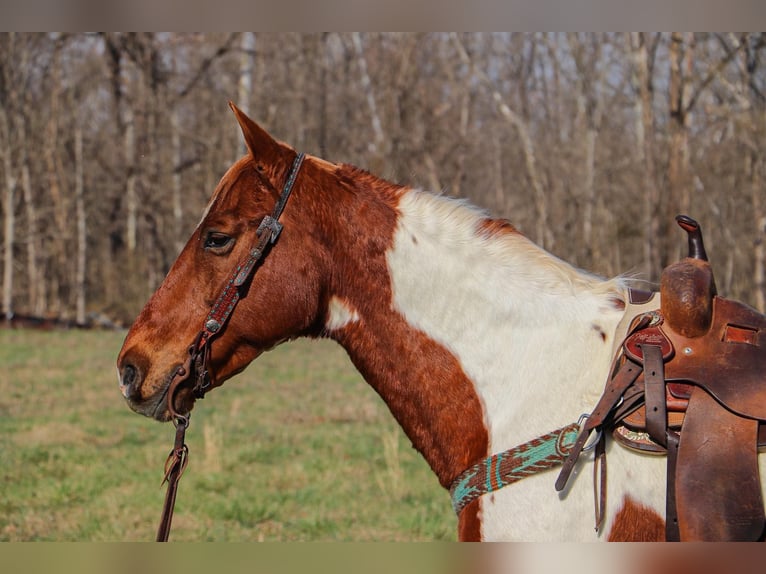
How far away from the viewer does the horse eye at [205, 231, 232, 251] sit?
2433mm

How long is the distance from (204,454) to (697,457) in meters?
6.23

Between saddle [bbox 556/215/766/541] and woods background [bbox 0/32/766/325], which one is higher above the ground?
woods background [bbox 0/32/766/325]

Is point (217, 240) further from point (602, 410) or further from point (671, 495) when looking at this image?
point (671, 495)

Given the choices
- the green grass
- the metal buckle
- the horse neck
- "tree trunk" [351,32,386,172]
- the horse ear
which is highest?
"tree trunk" [351,32,386,172]

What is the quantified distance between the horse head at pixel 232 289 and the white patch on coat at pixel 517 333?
32cm

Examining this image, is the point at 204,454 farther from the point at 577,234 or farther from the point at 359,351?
the point at 577,234

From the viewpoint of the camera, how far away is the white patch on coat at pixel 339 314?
244 centimetres

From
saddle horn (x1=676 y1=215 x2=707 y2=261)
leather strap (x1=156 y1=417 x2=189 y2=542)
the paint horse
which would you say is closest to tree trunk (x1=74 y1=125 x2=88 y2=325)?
leather strap (x1=156 y1=417 x2=189 y2=542)

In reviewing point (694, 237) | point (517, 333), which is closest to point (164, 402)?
point (517, 333)

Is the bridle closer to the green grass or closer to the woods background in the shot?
the green grass

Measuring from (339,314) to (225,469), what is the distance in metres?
5.05

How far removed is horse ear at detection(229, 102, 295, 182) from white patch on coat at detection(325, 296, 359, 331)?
0.44 metres

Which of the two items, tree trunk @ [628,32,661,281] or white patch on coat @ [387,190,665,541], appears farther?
tree trunk @ [628,32,661,281]

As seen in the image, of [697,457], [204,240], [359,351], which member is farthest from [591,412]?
[204,240]
